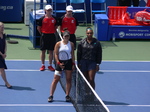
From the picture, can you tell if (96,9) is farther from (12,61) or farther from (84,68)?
(84,68)

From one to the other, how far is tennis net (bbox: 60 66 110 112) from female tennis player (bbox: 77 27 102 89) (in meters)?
0.32

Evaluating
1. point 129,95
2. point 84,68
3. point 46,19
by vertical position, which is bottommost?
point 129,95

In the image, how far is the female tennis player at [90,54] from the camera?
9.73m

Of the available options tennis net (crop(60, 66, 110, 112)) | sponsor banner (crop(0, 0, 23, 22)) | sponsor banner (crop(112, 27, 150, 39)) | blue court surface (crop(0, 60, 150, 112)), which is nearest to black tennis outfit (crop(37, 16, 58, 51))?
blue court surface (crop(0, 60, 150, 112))

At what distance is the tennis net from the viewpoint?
305 inches

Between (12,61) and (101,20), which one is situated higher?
(101,20)

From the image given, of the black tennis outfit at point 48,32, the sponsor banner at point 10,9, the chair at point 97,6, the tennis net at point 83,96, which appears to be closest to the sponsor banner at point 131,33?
the chair at point 97,6

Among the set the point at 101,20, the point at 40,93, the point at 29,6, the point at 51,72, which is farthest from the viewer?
the point at 29,6

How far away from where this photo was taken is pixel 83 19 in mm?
21812

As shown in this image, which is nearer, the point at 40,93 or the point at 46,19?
the point at 40,93

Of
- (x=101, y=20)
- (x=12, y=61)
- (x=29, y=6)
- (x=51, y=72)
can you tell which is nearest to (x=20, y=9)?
(x=29, y=6)

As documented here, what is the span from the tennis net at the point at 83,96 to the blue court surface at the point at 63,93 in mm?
255

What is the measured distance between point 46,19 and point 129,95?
3.62m

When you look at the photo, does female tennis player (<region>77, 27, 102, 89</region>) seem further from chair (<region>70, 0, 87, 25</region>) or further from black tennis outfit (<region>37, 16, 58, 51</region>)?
chair (<region>70, 0, 87, 25</region>)
